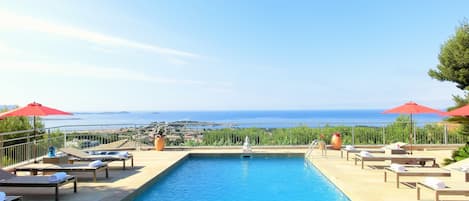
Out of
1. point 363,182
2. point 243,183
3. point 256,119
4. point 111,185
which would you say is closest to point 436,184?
point 363,182

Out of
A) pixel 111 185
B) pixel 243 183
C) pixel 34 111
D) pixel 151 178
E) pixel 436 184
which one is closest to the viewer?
pixel 436 184

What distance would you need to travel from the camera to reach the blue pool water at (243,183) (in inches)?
291

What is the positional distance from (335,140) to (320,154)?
4.92 ft

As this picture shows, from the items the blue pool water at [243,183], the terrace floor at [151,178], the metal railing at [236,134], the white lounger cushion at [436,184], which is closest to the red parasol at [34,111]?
the terrace floor at [151,178]

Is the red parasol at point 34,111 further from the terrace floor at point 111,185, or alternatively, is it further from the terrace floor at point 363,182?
the terrace floor at point 363,182

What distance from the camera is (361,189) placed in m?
6.91

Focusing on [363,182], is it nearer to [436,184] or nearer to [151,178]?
[436,184]

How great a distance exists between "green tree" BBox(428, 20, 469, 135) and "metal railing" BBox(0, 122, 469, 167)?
1617mm

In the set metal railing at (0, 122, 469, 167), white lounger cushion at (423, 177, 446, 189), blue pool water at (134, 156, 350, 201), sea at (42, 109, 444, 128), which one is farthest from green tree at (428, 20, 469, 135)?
white lounger cushion at (423, 177, 446, 189)

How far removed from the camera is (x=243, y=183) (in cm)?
887

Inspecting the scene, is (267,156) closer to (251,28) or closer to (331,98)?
(251,28)

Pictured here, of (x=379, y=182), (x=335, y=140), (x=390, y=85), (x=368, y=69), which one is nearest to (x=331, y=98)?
(x=390, y=85)

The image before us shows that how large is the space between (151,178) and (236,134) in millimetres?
7371

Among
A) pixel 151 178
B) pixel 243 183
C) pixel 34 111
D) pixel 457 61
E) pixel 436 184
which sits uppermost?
pixel 457 61
